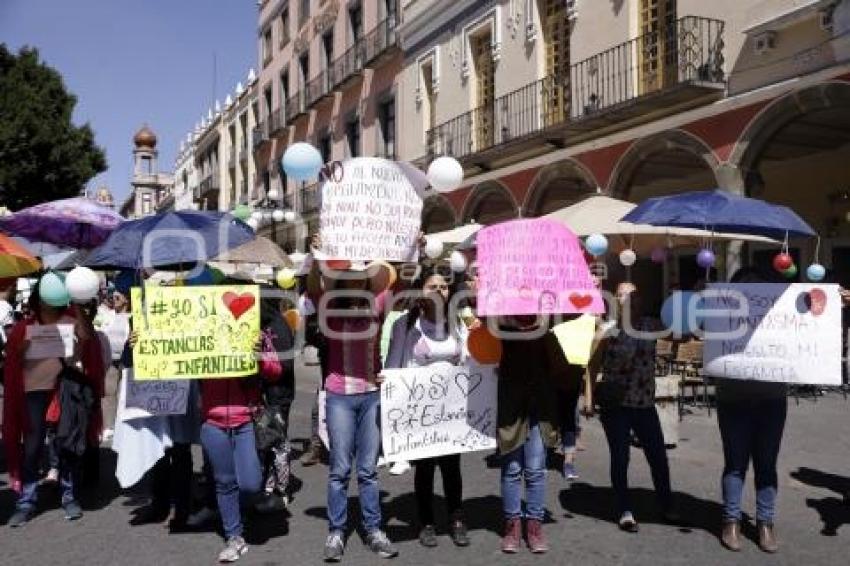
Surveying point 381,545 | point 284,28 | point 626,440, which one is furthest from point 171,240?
point 284,28

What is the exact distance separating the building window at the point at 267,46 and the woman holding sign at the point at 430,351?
106ft

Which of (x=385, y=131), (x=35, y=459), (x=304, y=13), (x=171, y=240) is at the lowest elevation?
(x=35, y=459)

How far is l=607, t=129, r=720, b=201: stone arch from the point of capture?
1279cm

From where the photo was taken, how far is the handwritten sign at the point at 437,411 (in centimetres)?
491

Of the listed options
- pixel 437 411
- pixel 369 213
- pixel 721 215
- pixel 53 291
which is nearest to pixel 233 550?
pixel 437 411

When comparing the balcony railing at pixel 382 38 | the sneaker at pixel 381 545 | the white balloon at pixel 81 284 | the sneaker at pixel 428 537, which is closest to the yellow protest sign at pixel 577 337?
the sneaker at pixel 428 537

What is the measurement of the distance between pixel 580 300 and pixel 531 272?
1.17 ft

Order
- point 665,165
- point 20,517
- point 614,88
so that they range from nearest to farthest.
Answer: point 20,517 < point 614,88 < point 665,165

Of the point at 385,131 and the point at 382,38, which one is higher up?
the point at 382,38

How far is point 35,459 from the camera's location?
573cm

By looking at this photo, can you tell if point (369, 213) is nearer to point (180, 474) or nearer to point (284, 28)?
point (180, 474)

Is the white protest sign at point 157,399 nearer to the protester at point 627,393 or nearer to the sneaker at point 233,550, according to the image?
the sneaker at point 233,550

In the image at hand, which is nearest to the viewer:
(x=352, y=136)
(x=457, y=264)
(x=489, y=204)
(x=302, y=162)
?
(x=302, y=162)

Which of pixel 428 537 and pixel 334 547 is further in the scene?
pixel 428 537
